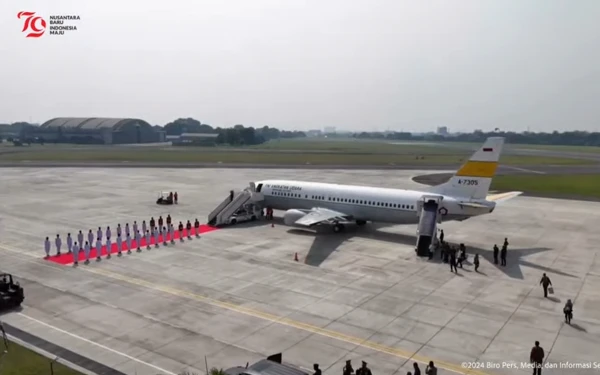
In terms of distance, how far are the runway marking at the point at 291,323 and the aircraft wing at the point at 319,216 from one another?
545 inches

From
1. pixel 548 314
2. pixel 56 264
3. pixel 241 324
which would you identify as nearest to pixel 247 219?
pixel 56 264

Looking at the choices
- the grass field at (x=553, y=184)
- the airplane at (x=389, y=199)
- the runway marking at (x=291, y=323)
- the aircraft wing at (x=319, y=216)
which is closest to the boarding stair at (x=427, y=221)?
the airplane at (x=389, y=199)

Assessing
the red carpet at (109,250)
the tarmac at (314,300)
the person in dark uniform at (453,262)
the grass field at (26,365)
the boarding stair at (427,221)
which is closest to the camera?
the grass field at (26,365)

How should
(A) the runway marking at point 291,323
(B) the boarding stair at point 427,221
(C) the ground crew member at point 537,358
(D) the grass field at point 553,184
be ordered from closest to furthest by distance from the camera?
(C) the ground crew member at point 537,358 → (A) the runway marking at point 291,323 → (B) the boarding stair at point 427,221 → (D) the grass field at point 553,184

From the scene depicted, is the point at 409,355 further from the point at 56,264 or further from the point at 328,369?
the point at 56,264

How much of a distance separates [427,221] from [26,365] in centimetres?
2762

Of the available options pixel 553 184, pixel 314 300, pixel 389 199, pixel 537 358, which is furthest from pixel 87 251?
pixel 553 184

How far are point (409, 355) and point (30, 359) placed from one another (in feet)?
48.9

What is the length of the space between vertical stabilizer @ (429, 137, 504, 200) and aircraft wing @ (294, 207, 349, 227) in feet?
32.4

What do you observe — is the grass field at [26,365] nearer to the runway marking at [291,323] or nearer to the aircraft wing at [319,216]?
the runway marking at [291,323]

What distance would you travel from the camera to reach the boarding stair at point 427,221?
35.2 metres

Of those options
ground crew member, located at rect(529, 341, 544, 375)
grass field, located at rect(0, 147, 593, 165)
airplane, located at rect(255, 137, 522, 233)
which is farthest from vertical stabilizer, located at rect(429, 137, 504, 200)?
grass field, located at rect(0, 147, 593, 165)

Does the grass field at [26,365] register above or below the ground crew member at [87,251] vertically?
below

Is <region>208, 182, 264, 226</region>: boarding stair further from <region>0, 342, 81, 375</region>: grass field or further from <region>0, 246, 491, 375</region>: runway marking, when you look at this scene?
<region>0, 342, 81, 375</region>: grass field
